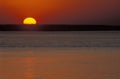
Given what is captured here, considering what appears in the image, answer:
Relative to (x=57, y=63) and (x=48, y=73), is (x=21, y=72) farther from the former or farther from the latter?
(x=57, y=63)

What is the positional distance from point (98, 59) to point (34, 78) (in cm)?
282

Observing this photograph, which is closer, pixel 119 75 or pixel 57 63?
pixel 119 75

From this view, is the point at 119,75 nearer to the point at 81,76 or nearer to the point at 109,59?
the point at 81,76

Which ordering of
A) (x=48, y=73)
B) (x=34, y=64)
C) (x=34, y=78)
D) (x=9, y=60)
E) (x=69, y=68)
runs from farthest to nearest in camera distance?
(x=9, y=60), (x=34, y=64), (x=69, y=68), (x=48, y=73), (x=34, y=78)

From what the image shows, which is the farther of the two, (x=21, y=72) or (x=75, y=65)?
(x=75, y=65)

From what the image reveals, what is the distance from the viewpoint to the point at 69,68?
289 inches

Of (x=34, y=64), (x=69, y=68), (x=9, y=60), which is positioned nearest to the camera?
(x=69, y=68)

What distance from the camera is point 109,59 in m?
8.77

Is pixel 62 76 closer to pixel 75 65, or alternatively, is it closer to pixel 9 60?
pixel 75 65

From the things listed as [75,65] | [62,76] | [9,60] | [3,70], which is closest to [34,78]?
[62,76]

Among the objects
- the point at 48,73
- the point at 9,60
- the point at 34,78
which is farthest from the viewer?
the point at 9,60

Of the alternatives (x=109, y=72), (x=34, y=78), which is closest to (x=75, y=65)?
(x=109, y=72)

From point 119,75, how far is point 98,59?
2385 mm

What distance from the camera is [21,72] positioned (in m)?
6.85
